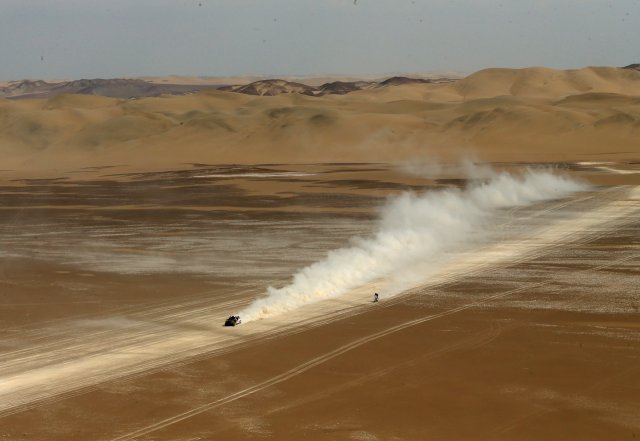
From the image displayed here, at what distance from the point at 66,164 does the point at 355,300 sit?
69.9 m

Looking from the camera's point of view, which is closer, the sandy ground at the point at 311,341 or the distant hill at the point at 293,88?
the sandy ground at the point at 311,341

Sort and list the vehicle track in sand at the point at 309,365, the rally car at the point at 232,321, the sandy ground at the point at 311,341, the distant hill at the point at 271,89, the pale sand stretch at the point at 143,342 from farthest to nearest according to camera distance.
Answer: the distant hill at the point at 271,89 < the rally car at the point at 232,321 < the pale sand stretch at the point at 143,342 < the sandy ground at the point at 311,341 < the vehicle track in sand at the point at 309,365

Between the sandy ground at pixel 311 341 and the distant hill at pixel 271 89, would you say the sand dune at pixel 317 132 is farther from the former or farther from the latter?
the distant hill at pixel 271 89

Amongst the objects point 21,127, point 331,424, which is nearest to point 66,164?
point 21,127

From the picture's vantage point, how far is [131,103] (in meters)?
134

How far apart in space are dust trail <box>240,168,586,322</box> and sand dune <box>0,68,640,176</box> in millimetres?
25609

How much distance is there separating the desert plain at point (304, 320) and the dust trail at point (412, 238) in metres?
0.42

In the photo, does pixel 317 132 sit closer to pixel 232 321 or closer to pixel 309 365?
pixel 232 321

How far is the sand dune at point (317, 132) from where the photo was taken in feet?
268

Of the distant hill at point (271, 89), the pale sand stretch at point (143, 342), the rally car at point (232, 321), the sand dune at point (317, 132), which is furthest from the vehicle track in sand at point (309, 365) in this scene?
the distant hill at point (271, 89)

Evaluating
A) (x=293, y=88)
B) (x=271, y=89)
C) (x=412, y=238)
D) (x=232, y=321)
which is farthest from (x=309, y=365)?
(x=293, y=88)

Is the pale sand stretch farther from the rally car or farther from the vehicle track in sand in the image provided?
the rally car

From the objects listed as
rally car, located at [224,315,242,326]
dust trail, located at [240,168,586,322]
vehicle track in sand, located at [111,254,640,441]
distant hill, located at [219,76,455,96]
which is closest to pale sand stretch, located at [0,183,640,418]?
vehicle track in sand, located at [111,254,640,441]

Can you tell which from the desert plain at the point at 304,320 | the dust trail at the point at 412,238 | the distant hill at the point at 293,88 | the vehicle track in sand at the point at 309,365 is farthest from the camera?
the distant hill at the point at 293,88
